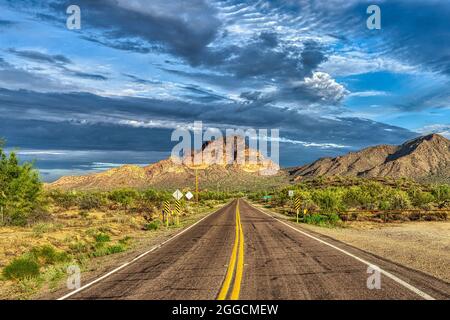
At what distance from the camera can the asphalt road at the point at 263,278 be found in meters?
8.28

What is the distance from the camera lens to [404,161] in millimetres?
140500

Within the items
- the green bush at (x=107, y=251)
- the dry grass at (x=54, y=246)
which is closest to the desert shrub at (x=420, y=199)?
the dry grass at (x=54, y=246)

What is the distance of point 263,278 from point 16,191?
95.3ft

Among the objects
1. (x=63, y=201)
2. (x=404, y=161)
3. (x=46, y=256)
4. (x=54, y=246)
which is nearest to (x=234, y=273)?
(x=46, y=256)

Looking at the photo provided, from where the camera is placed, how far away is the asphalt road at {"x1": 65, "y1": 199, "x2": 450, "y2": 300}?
27.2 ft

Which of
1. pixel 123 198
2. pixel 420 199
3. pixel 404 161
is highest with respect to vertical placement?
pixel 404 161

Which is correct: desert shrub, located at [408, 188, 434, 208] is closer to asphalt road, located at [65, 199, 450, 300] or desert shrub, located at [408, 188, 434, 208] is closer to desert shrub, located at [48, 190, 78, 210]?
asphalt road, located at [65, 199, 450, 300]

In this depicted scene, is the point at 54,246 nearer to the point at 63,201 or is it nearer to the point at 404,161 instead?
the point at 63,201

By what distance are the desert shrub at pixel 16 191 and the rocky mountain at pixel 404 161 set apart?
367 feet

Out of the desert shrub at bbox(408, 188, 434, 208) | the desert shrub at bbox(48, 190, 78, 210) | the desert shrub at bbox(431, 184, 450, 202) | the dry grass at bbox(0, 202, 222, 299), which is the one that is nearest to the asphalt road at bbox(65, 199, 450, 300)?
the dry grass at bbox(0, 202, 222, 299)

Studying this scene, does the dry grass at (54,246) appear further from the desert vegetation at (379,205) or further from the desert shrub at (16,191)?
the desert vegetation at (379,205)

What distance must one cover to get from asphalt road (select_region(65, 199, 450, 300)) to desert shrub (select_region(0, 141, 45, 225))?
846 inches

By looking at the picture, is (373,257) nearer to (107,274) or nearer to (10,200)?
(107,274)
